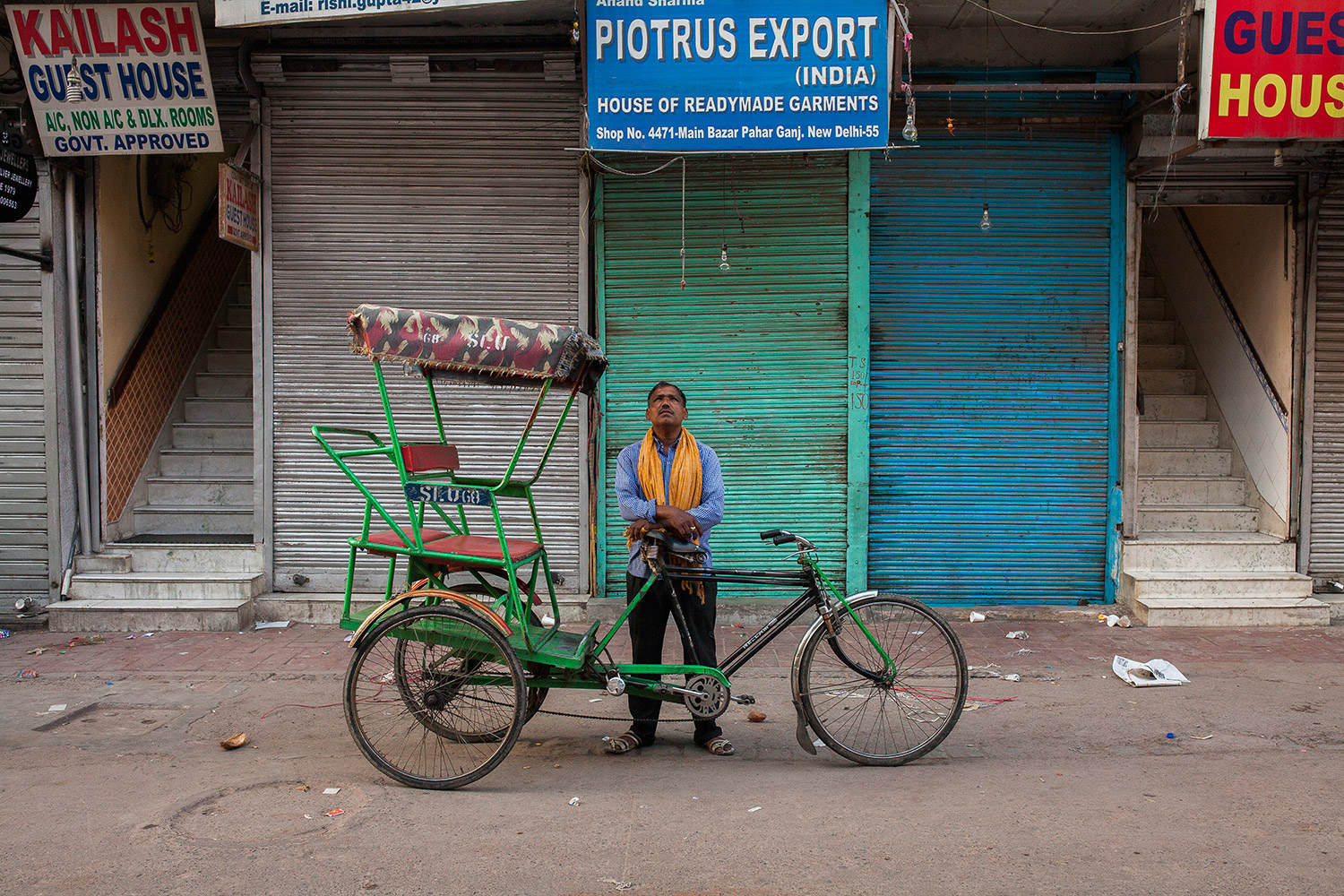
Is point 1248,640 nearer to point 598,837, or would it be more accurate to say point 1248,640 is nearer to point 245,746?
point 598,837

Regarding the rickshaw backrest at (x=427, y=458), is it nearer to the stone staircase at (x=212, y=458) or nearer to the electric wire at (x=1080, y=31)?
the stone staircase at (x=212, y=458)

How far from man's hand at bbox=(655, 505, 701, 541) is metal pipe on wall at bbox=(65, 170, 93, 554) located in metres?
5.42

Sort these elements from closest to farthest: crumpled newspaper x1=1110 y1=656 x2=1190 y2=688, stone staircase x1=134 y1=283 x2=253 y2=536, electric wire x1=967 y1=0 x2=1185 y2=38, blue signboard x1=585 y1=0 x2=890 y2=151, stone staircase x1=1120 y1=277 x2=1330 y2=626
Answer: crumpled newspaper x1=1110 y1=656 x2=1190 y2=688
blue signboard x1=585 y1=0 x2=890 y2=151
electric wire x1=967 y1=0 x2=1185 y2=38
stone staircase x1=1120 y1=277 x2=1330 y2=626
stone staircase x1=134 y1=283 x2=253 y2=536

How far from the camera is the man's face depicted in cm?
441

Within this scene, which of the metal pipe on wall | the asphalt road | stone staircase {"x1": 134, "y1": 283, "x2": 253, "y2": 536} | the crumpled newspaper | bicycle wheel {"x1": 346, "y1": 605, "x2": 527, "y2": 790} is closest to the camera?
the asphalt road

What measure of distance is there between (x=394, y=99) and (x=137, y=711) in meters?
4.76

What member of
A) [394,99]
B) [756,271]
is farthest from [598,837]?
[394,99]

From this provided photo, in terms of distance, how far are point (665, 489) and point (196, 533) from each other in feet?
17.2

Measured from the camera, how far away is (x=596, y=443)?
7.22 m

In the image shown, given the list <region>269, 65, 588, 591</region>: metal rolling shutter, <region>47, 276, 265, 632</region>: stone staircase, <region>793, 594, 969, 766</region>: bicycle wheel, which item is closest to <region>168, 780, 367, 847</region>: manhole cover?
<region>793, 594, 969, 766</region>: bicycle wheel

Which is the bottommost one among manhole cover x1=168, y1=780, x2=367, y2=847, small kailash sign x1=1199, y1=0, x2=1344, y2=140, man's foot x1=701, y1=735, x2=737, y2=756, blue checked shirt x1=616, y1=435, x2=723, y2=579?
manhole cover x1=168, y1=780, x2=367, y2=847

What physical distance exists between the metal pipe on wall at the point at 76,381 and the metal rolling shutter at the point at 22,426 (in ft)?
0.62

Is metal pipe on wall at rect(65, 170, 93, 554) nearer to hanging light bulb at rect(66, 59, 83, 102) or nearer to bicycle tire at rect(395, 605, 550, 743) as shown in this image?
hanging light bulb at rect(66, 59, 83, 102)

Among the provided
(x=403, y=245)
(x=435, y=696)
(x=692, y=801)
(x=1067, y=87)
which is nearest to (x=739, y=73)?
(x=1067, y=87)
